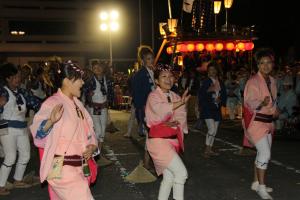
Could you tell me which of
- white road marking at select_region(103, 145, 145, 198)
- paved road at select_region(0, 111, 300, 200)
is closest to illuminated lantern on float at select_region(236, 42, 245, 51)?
paved road at select_region(0, 111, 300, 200)

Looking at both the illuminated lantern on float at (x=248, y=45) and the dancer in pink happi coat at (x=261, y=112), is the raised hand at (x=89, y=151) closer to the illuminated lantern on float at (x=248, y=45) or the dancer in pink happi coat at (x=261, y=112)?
the dancer in pink happi coat at (x=261, y=112)

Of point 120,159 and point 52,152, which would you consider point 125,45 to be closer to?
point 120,159

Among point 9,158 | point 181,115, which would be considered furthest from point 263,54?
point 9,158

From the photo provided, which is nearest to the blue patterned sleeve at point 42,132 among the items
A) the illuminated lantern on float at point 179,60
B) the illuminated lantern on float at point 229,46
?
the illuminated lantern on float at point 229,46

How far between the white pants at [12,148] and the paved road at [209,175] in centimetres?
36

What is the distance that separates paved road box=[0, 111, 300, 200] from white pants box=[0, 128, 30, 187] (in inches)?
14.3

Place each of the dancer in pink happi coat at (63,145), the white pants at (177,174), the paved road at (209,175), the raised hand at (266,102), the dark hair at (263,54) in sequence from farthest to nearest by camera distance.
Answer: the paved road at (209,175)
the dark hair at (263,54)
the raised hand at (266,102)
the white pants at (177,174)
the dancer in pink happi coat at (63,145)

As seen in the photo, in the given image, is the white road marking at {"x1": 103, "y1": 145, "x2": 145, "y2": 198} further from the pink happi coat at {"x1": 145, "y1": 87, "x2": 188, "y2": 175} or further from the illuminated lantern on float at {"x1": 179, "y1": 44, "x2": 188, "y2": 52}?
the illuminated lantern on float at {"x1": 179, "y1": 44, "x2": 188, "y2": 52}

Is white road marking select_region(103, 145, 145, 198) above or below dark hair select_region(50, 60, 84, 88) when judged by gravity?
below

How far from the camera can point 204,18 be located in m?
22.5

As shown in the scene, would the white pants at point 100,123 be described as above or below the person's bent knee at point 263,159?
above

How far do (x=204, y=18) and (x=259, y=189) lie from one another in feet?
56.4

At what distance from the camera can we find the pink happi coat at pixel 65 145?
384cm

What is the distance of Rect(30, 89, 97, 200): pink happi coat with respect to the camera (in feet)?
12.6
